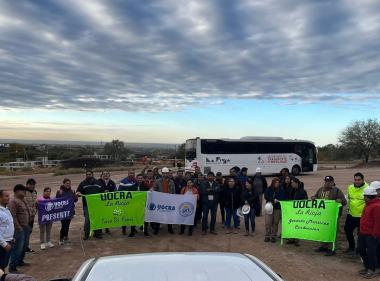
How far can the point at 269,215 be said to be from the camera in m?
12.2

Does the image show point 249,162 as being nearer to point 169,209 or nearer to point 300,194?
point 169,209

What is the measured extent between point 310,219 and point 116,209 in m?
5.47

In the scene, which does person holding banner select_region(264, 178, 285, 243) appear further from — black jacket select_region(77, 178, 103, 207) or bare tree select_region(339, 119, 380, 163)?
bare tree select_region(339, 119, 380, 163)

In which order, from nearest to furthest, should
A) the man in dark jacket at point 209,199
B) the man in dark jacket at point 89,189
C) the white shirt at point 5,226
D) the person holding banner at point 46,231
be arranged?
the white shirt at point 5,226 < the person holding banner at point 46,231 < the man in dark jacket at point 89,189 < the man in dark jacket at point 209,199

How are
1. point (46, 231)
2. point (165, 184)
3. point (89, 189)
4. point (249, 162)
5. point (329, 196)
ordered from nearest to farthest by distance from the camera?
point (329, 196)
point (46, 231)
point (89, 189)
point (165, 184)
point (249, 162)

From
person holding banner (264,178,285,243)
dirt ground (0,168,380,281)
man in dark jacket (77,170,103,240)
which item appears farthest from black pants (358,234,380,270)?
man in dark jacket (77,170,103,240)

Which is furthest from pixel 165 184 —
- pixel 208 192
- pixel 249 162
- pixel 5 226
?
pixel 249 162

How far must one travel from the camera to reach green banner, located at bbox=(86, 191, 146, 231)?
41.6 feet

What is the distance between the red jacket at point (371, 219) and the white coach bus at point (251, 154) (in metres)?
25.0

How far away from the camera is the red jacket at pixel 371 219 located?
8.64 metres

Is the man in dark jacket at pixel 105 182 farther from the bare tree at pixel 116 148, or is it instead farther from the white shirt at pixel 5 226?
the bare tree at pixel 116 148

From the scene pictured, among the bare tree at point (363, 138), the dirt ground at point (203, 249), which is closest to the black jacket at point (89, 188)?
the dirt ground at point (203, 249)

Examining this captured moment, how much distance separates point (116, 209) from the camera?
12883 mm

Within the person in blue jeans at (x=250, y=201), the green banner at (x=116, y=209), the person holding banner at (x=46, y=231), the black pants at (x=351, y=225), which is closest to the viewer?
the black pants at (x=351, y=225)
